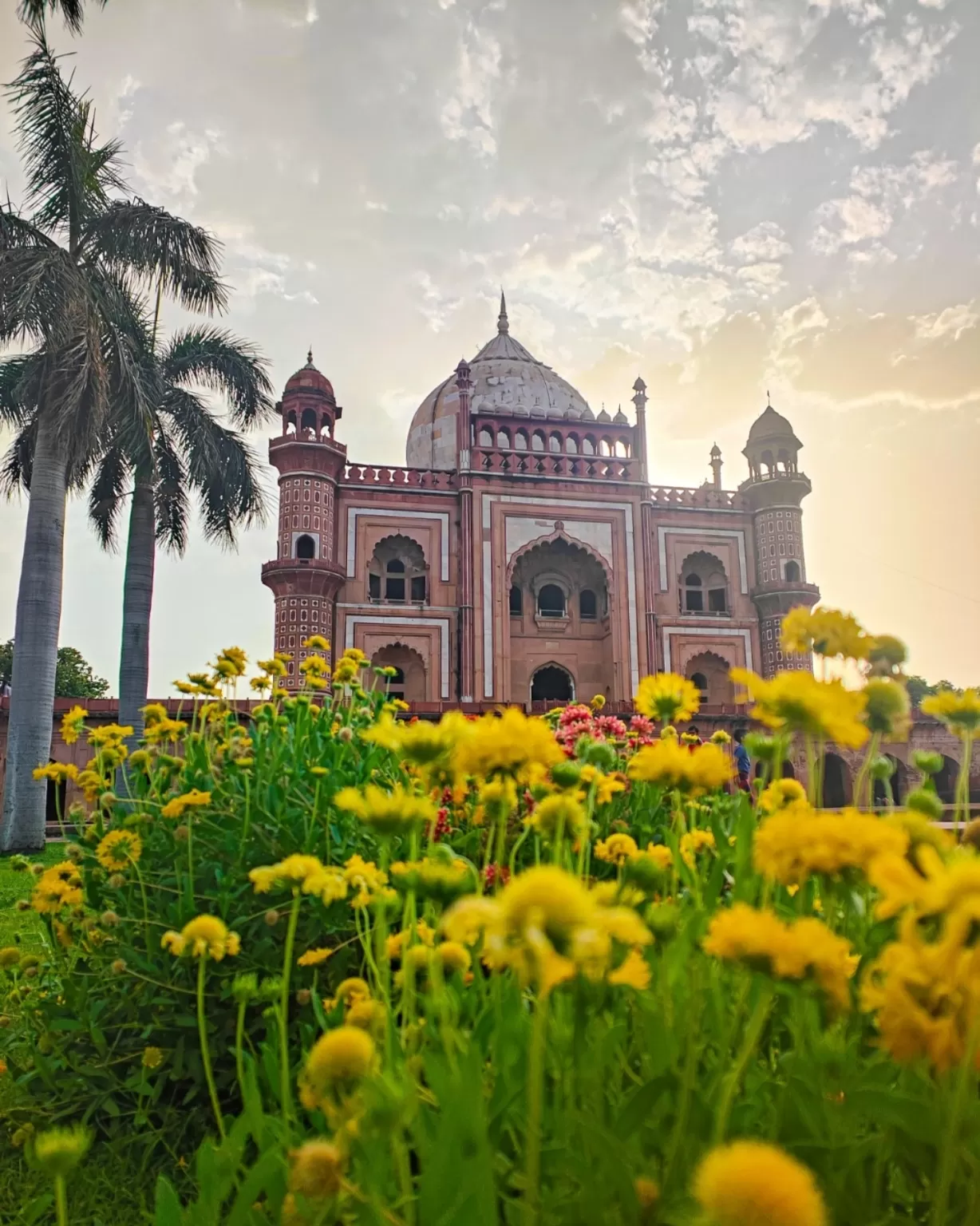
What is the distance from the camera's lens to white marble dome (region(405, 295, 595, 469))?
18859 millimetres

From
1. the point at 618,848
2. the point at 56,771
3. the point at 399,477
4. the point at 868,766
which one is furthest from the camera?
the point at 399,477

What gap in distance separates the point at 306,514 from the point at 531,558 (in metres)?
4.64

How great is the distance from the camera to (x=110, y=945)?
181 cm

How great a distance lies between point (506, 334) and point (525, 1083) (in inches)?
886

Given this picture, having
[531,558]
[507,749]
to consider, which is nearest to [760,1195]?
[507,749]

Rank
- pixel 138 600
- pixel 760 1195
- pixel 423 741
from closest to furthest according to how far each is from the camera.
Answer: pixel 760 1195 < pixel 423 741 < pixel 138 600

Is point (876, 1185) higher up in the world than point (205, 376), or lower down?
lower down

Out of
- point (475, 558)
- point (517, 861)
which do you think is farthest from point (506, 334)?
point (517, 861)

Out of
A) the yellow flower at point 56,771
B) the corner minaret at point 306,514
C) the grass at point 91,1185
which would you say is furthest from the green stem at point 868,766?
the corner minaret at point 306,514

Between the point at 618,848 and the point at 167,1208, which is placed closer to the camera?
the point at 167,1208

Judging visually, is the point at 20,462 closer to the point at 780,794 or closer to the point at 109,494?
the point at 109,494

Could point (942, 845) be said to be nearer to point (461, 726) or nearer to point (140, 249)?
point (461, 726)

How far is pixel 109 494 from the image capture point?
380 inches

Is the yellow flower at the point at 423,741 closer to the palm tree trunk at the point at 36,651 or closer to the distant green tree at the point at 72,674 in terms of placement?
the palm tree trunk at the point at 36,651
